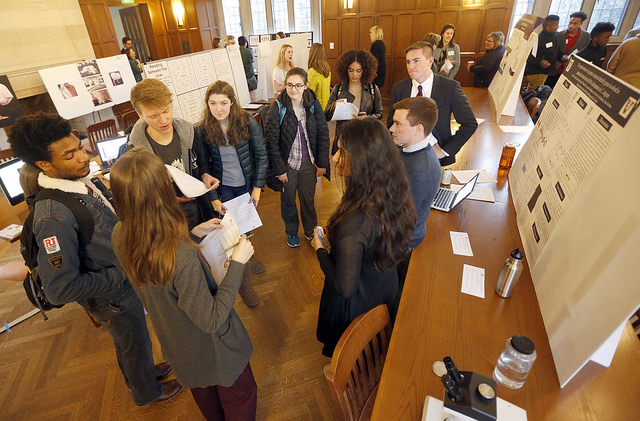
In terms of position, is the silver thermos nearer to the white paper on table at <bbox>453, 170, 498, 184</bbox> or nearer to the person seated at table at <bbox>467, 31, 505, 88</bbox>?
the white paper on table at <bbox>453, 170, 498, 184</bbox>

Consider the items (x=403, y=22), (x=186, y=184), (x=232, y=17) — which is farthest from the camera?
(x=232, y=17)

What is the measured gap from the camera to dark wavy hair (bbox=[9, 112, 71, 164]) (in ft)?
4.25

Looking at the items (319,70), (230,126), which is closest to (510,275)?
(230,126)

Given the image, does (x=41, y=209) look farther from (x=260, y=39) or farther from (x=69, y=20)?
(x=260, y=39)

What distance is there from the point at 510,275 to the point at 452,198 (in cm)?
89

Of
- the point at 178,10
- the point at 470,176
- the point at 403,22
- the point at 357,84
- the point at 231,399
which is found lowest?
the point at 231,399

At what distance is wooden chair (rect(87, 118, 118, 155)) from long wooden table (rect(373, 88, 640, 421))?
4304 mm

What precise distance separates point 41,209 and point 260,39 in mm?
9956

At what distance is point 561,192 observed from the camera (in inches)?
60.5

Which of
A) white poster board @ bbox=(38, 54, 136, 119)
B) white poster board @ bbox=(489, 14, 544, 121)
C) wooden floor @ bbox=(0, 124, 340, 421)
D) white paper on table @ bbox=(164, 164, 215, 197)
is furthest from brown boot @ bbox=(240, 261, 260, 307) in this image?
white poster board @ bbox=(38, 54, 136, 119)

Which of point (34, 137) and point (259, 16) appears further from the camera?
point (259, 16)

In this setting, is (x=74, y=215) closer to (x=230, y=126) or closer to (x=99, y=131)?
(x=230, y=126)

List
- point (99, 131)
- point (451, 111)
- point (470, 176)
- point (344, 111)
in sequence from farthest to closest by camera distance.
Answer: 1. point (99, 131)
2. point (344, 111)
3. point (451, 111)
4. point (470, 176)

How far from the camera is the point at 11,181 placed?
2307mm
